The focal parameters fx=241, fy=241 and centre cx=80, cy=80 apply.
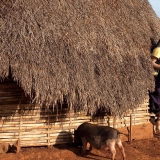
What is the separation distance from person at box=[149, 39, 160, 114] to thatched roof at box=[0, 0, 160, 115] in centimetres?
21

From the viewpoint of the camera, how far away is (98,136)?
5492 mm

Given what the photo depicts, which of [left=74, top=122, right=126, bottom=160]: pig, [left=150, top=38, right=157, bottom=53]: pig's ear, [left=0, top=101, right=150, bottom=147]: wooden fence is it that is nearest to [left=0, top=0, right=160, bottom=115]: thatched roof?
[left=150, top=38, right=157, bottom=53]: pig's ear

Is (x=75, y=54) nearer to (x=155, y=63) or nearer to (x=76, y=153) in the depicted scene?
(x=76, y=153)

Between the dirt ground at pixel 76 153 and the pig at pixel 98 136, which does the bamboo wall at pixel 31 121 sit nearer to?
the dirt ground at pixel 76 153

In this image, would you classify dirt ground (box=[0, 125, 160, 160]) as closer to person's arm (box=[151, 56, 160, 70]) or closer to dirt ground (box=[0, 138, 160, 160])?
dirt ground (box=[0, 138, 160, 160])

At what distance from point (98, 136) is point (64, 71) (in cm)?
167

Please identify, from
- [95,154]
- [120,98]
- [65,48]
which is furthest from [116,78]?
[95,154]

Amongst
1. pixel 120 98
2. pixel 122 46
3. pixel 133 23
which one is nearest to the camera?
pixel 120 98

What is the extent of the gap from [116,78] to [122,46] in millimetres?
1053

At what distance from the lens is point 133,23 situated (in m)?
7.54

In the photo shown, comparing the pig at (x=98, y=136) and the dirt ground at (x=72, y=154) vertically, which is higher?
the pig at (x=98, y=136)

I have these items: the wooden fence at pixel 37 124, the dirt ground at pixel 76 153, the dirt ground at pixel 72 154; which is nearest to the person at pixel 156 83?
the dirt ground at pixel 76 153

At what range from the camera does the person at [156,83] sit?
703cm

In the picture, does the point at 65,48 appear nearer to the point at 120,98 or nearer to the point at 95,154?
the point at 120,98
